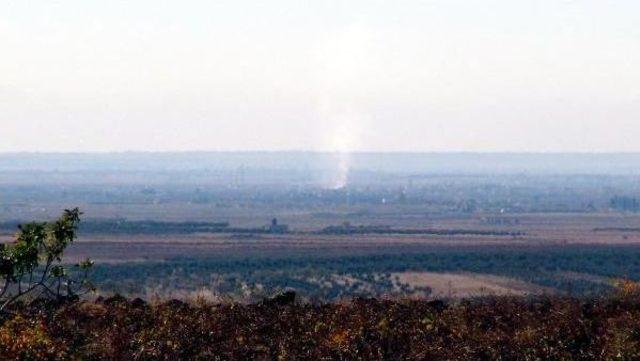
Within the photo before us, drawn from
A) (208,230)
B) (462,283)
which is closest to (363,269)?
(462,283)

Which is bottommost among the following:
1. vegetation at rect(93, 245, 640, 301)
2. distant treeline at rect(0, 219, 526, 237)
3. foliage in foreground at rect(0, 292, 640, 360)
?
distant treeline at rect(0, 219, 526, 237)

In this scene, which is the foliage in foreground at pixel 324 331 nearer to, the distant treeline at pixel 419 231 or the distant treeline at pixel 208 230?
the distant treeline at pixel 208 230

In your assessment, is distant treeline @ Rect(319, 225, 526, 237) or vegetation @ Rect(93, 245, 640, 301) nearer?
vegetation @ Rect(93, 245, 640, 301)

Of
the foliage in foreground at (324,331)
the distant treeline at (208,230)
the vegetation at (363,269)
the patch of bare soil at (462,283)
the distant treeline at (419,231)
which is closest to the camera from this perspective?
the foliage in foreground at (324,331)

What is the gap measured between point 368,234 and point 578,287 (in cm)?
7952

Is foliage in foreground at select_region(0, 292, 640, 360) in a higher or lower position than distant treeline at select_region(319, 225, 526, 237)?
higher

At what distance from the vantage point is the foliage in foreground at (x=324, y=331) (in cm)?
1928

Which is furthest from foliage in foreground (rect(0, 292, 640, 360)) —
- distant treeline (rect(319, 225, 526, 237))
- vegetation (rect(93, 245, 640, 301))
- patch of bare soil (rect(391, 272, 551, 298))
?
distant treeline (rect(319, 225, 526, 237))

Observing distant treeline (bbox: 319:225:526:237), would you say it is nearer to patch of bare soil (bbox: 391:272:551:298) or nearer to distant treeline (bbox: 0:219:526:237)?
distant treeline (bbox: 0:219:526:237)

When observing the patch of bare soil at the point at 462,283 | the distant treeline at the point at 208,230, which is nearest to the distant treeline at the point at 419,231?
the distant treeline at the point at 208,230

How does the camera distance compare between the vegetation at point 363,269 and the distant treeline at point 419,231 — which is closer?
the vegetation at point 363,269

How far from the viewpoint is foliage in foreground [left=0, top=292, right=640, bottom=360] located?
1928 centimetres

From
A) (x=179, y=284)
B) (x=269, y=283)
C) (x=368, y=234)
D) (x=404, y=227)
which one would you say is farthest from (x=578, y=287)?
(x=404, y=227)

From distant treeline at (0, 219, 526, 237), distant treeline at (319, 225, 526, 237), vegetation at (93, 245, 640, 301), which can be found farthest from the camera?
distant treeline at (319, 225, 526, 237)
